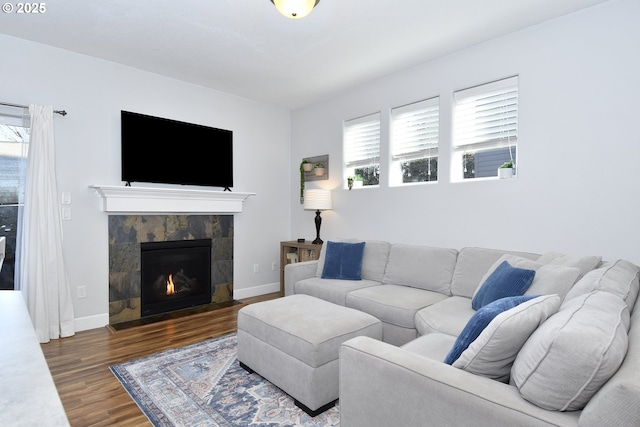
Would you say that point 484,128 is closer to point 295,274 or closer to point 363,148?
point 363,148

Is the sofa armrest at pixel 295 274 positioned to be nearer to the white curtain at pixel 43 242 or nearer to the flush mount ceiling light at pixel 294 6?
the white curtain at pixel 43 242

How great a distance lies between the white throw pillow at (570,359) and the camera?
3.02ft

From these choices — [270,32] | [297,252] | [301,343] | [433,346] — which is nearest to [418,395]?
[433,346]

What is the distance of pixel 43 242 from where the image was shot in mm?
3172

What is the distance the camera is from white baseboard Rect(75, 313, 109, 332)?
3.46 meters

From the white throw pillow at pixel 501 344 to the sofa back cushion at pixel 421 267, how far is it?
6.02 feet

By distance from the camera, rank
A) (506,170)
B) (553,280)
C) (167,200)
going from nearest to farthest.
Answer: (553,280) < (506,170) < (167,200)

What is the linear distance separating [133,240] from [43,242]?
0.79 m

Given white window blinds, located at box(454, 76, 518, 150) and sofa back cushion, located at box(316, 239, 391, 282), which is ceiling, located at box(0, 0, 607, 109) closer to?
white window blinds, located at box(454, 76, 518, 150)

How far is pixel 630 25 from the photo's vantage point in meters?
2.46

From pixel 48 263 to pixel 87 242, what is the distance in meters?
0.39

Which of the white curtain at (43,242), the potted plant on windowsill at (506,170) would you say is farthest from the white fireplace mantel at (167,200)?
the potted plant on windowsill at (506,170)

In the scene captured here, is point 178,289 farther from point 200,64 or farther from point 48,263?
point 200,64

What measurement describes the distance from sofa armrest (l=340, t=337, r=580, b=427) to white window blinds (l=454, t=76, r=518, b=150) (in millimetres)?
2503
